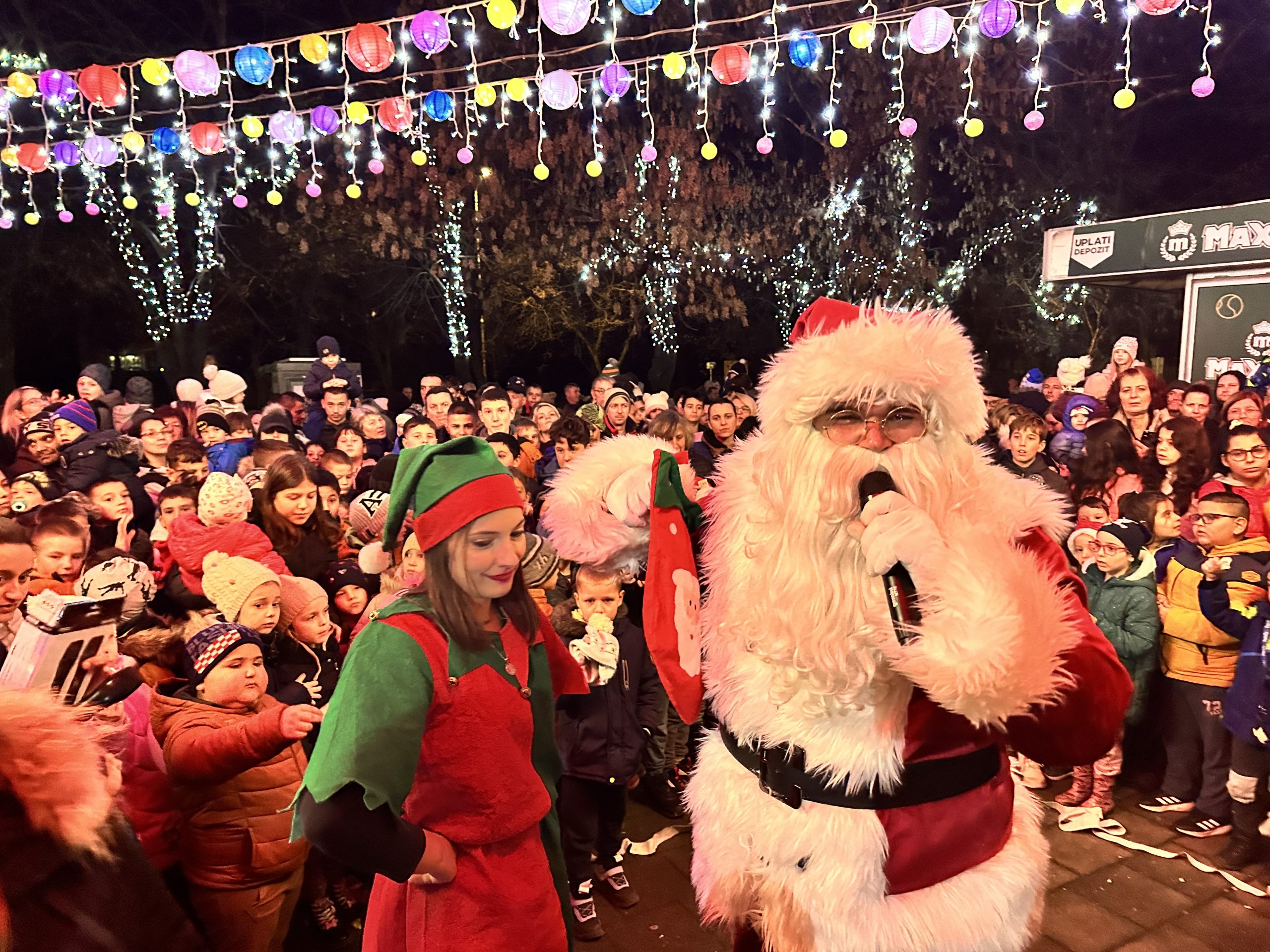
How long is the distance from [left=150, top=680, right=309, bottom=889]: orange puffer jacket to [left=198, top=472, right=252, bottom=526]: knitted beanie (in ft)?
3.85

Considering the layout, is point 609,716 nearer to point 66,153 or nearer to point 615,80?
point 615,80

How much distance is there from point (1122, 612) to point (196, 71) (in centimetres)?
729

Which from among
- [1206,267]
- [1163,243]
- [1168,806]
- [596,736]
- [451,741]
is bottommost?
[1168,806]

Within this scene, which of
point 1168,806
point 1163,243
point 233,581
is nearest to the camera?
point 233,581

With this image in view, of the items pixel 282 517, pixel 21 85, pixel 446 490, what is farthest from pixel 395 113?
pixel 446 490

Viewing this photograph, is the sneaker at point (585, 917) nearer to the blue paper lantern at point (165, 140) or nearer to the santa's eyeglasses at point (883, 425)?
the santa's eyeglasses at point (883, 425)

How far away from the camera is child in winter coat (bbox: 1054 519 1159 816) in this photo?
153 inches

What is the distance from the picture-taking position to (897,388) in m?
1.61

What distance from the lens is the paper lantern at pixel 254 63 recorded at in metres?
5.91

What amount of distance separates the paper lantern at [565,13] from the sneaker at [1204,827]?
5724mm

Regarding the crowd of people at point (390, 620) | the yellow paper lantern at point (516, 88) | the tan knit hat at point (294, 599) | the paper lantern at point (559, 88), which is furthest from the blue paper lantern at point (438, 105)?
the tan knit hat at point (294, 599)

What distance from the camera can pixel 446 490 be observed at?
1.67m

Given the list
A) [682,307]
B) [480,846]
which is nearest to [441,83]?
[682,307]

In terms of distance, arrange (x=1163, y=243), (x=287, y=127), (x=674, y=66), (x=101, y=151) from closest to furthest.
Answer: (x=674, y=66)
(x=287, y=127)
(x=101, y=151)
(x=1163, y=243)
